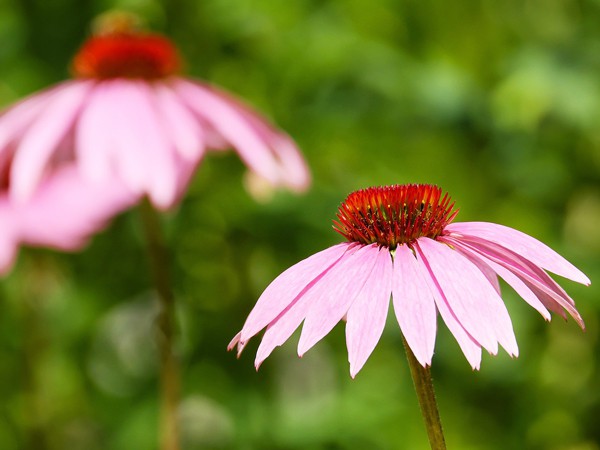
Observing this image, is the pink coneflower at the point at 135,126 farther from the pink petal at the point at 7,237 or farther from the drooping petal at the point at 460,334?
the drooping petal at the point at 460,334

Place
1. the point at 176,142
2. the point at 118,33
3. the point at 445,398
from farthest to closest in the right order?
the point at 445,398 < the point at 118,33 < the point at 176,142

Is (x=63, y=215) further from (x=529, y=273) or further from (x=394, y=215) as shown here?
(x=529, y=273)

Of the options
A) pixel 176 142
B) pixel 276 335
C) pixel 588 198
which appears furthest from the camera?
pixel 588 198

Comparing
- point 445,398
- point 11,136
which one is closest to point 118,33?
point 11,136

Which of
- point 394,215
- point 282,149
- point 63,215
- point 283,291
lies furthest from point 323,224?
point 283,291

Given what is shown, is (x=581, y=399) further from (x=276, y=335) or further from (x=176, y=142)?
(x=276, y=335)

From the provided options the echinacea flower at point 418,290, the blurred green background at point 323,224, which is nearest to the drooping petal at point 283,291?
the echinacea flower at point 418,290

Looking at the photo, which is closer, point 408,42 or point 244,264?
point 244,264
